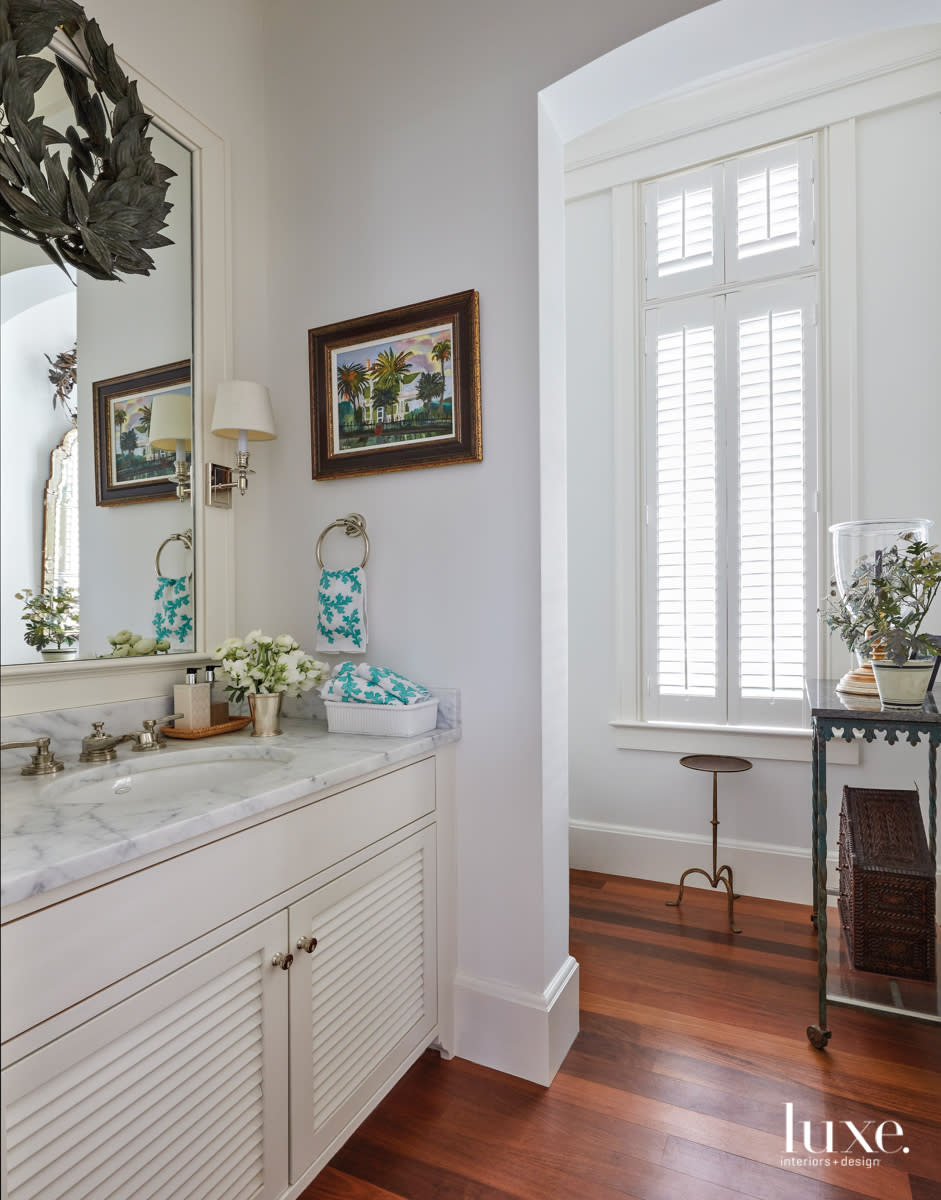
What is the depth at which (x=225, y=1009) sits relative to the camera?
1.12 meters

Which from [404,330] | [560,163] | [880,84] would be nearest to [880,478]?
[880,84]

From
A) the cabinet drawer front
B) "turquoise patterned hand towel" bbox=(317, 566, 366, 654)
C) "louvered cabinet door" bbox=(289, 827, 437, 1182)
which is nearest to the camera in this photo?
the cabinet drawer front

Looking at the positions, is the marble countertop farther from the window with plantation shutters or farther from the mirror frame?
the window with plantation shutters

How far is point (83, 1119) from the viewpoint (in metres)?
0.92

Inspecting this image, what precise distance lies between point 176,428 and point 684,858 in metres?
2.40

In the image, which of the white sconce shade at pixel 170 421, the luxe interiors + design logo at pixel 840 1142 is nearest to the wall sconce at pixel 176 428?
the white sconce shade at pixel 170 421

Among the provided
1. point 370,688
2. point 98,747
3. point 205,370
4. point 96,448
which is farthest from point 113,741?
point 205,370

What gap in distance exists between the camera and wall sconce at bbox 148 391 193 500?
5.71 ft

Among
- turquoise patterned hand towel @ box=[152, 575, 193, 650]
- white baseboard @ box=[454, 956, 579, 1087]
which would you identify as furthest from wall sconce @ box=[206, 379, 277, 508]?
white baseboard @ box=[454, 956, 579, 1087]

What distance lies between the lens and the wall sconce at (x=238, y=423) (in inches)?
72.2

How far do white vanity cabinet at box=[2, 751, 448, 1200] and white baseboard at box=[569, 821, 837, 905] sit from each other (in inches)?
55.6

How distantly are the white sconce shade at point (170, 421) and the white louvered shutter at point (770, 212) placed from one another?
211cm

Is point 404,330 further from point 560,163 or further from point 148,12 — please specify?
point 148,12

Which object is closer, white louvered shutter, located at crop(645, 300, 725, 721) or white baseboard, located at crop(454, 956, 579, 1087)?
white baseboard, located at crop(454, 956, 579, 1087)
